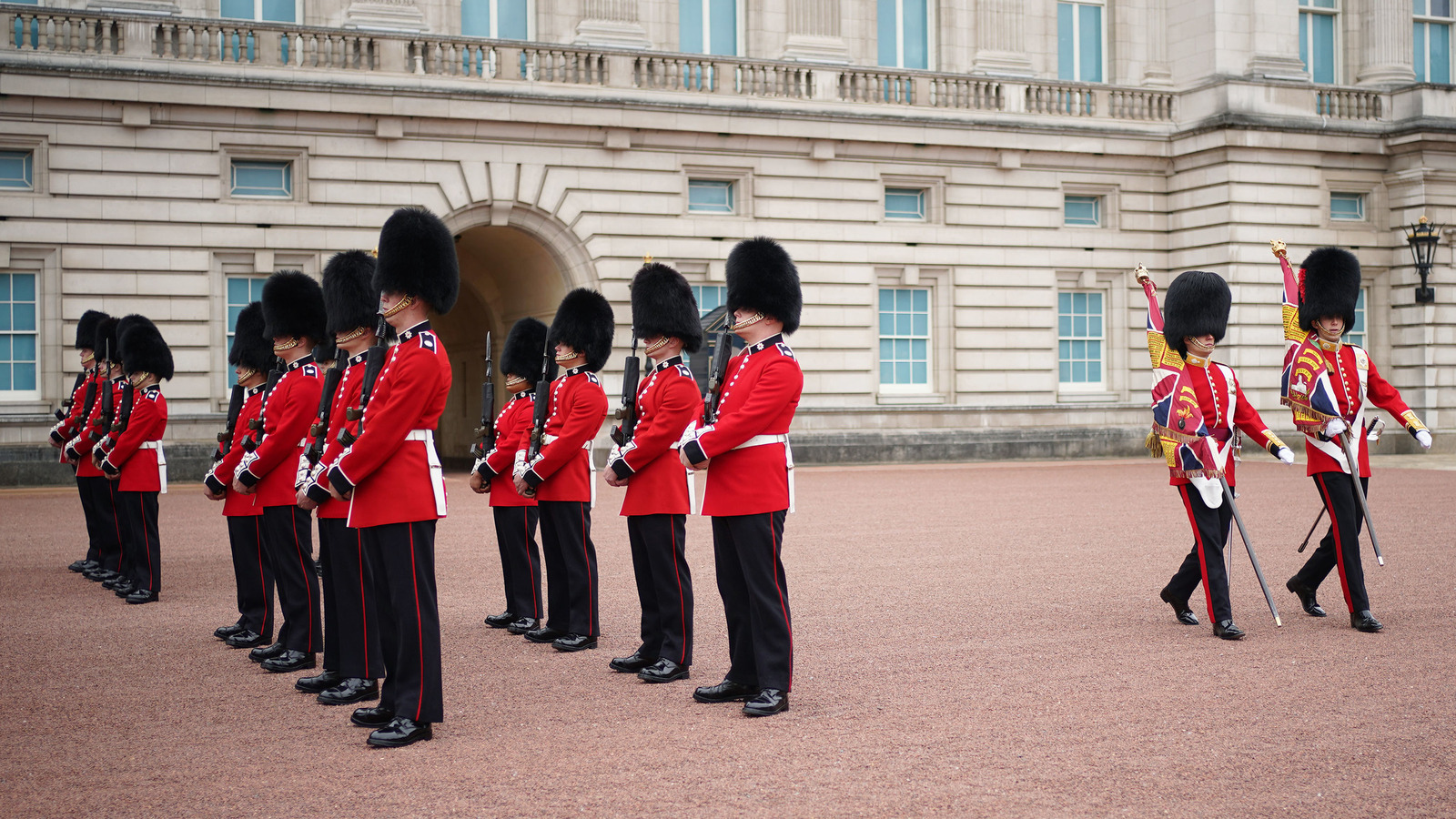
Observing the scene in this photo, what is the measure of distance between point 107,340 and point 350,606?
194 inches

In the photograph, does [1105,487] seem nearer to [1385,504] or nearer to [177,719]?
[1385,504]

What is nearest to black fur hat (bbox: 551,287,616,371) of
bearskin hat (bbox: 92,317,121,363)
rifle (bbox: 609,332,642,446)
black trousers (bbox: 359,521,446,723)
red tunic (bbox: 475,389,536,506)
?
red tunic (bbox: 475,389,536,506)

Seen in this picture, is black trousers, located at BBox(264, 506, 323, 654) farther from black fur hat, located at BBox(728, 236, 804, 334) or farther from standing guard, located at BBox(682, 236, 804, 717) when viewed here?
black fur hat, located at BBox(728, 236, 804, 334)

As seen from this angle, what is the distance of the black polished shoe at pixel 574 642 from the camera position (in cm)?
642

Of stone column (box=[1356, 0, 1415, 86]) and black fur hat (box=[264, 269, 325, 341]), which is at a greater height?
stone column (box=[1356, 0, 1415, 86])

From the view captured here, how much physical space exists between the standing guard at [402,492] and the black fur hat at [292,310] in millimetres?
1355

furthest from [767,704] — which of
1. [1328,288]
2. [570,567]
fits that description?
[1328,288]

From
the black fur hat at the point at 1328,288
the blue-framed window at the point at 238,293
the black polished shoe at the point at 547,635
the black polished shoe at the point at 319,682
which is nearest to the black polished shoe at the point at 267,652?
the black polished shoe at the point at 319,682

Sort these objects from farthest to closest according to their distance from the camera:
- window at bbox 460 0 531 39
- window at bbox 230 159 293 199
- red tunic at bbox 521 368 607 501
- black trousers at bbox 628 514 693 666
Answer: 1. window at bbox 460 0 531 39
2. window at bbox 230 159 293 199
3. red tunic at bbox 521 368 607 501
4. black trousers at bbox 628 514 693 666

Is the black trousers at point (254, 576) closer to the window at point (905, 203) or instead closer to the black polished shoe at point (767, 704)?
the black polished shoe at point (767, 704)

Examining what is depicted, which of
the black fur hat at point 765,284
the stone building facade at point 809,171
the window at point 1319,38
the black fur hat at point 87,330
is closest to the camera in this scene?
the black fur hat at point 765,284

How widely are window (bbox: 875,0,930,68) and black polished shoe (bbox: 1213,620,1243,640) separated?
16109 millimetres

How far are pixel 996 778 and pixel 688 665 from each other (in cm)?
202

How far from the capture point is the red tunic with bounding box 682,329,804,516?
16.9 feet
